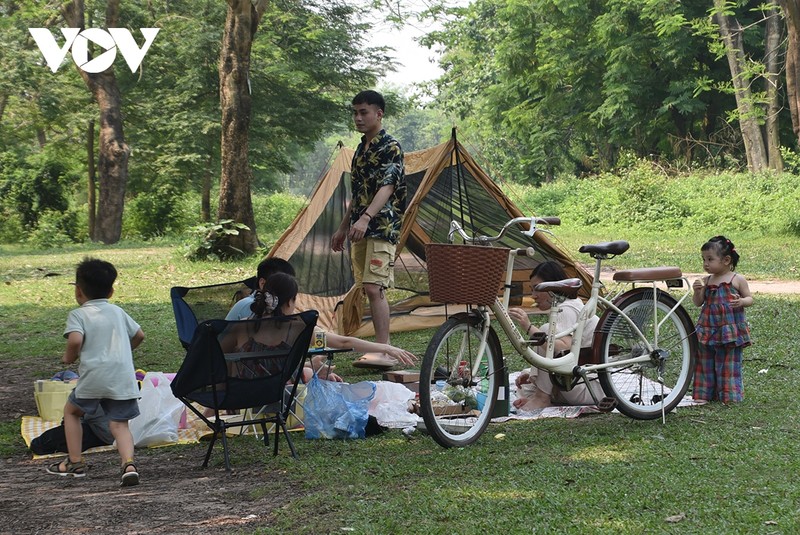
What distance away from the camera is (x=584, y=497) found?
13.1 ft

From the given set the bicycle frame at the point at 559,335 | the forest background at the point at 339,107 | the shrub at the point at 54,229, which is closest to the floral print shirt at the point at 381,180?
the bicycle frame at the point at 559,335

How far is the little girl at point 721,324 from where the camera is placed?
19.4ft

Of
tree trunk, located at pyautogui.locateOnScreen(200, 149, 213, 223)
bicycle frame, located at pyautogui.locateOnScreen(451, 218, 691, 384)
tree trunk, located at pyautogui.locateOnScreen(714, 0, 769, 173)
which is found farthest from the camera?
tree trunk, located at pyautogui.locateOnScreen(200, 149, 213, 223)

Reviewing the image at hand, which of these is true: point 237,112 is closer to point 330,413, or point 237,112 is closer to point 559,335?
point 330,413

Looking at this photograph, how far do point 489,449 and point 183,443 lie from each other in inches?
67.5

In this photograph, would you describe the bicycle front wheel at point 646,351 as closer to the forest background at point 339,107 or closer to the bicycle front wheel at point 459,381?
the bicycle front wheel at point 459,381

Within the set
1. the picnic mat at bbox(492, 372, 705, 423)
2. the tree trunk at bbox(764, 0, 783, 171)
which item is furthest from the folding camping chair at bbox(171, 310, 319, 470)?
the tree trunk at bbox(764, 0, 783, 171)

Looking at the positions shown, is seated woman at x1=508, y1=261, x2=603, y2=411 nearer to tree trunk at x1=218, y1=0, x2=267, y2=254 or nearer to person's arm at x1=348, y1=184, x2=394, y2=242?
person's arm at x1=348, y1=184, x2=394, y2=242

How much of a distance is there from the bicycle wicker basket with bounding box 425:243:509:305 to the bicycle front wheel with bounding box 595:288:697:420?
3.06 ft

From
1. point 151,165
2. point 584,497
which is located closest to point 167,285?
point 584,497

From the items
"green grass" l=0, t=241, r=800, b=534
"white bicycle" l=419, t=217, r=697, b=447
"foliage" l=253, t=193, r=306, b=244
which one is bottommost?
"green grass" l=0, t=241, r=800, b=534

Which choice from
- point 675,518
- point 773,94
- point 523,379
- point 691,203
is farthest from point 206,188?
point 675,518

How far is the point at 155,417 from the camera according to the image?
5570mm

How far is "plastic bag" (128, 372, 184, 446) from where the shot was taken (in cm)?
551
